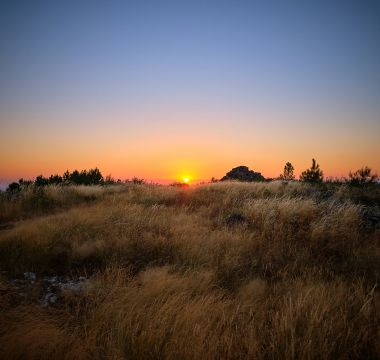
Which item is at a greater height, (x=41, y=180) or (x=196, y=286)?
(x=41, y=180)

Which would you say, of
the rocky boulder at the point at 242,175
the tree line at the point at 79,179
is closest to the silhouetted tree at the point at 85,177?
the tree line at the point at 79,179

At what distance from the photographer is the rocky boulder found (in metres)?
25.8

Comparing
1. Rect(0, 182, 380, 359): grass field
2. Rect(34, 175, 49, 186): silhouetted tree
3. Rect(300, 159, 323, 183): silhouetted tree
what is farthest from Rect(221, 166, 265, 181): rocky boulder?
Rect(0, 182, 380, 359): grass field

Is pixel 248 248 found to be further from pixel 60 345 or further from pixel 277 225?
pixel 60 345

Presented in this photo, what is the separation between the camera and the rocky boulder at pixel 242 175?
2581cm

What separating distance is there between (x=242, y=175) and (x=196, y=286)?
23.0 m

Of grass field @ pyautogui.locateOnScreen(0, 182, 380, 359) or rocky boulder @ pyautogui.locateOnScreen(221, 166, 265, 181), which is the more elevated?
rocky boulder @ pyautogui.locateOnScreen(221, 166, 265, 181)

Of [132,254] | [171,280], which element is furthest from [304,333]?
[132,254]

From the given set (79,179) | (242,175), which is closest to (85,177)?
(79,179)

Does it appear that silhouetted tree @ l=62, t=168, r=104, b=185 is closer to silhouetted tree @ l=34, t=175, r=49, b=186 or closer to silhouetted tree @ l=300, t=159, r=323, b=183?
silhouetted tree @ l=34, t=175, r=49, b=186

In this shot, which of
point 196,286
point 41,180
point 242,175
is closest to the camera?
point 196,286

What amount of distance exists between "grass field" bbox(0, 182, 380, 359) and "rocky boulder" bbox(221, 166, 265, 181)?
17.9 meters

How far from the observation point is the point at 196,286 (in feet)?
12.4

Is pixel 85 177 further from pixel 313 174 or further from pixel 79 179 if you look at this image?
pixel 313 174
